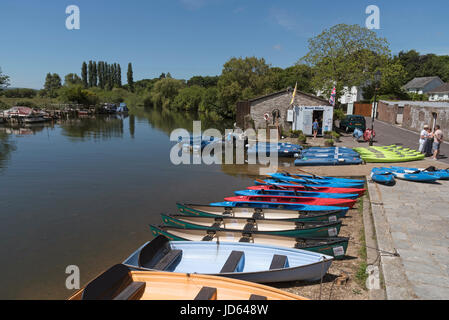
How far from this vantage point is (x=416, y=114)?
2891 centimetres

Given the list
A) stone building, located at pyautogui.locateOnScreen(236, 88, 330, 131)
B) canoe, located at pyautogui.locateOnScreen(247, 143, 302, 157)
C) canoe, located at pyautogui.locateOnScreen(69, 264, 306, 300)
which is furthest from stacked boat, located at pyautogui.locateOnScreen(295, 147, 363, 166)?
canoe, located at pyautogui.locateOnScreen(69, 264, 306, 300)

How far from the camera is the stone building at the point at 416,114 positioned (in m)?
23.3

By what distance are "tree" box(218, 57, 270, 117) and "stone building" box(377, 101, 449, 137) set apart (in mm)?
21374

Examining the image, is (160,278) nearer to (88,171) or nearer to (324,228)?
(324,228)

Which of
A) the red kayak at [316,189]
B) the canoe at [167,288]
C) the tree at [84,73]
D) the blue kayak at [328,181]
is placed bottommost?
the canoe at [167,288]

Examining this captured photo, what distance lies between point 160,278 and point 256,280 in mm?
2036

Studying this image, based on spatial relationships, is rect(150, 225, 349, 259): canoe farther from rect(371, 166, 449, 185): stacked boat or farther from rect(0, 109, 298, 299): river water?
rect(371, 166, 449, 185): stacked boat

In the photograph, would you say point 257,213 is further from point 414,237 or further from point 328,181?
point 328,181

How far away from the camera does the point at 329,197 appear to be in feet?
35.5

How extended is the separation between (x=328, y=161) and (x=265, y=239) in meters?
11.5

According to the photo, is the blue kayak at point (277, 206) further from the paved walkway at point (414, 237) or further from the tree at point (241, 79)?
the tree at point (241, 79)

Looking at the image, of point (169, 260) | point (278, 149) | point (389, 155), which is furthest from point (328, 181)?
point (278, 149)

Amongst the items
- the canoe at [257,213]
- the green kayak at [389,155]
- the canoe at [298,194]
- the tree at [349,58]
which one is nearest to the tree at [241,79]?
the tree at [349,58]

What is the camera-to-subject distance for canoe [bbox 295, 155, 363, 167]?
17.4 metres
